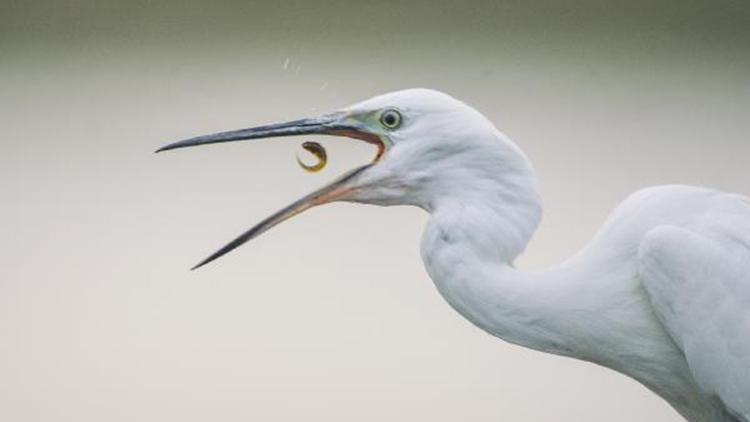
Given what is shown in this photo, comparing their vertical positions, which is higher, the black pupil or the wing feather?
the black pupil

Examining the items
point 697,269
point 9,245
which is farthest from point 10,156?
point 697,269

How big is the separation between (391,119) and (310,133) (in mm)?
76

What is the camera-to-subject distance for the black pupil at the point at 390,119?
976 millimetres

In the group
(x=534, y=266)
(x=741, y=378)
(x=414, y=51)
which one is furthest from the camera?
(x=414, y=51)

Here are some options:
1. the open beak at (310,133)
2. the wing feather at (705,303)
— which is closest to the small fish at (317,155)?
the open beak at (310,133)

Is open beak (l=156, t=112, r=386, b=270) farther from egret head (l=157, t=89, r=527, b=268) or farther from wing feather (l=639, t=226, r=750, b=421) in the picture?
wing feather (l=639, t=226, r=750, b=421)

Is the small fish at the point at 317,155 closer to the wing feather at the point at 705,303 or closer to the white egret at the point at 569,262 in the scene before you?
the white egret at the point at 569,262

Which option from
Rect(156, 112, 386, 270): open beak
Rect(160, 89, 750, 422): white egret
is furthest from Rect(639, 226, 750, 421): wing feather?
Rect(156, 112, 386, 270): open beak

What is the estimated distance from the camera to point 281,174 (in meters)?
2.26

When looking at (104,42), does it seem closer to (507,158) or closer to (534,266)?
(534,266)

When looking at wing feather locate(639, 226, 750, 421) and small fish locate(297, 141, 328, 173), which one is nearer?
wing feather locate(639, 226, 750, 421)

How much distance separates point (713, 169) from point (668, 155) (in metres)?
0.10

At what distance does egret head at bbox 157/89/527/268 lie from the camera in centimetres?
96

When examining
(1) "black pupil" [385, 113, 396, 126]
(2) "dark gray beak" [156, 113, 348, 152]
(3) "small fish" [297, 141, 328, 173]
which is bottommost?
(3) "small fish" [297, 141, 328, 173]
